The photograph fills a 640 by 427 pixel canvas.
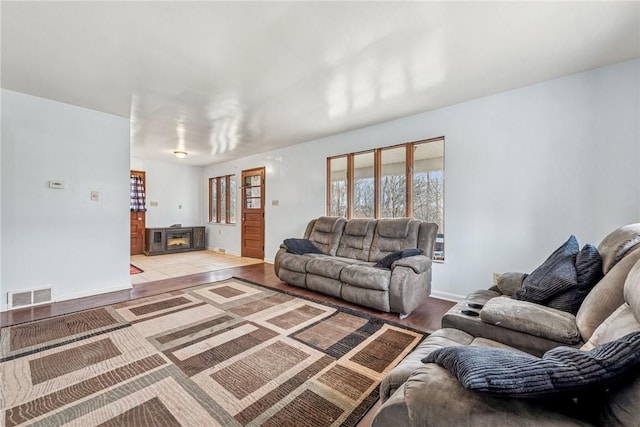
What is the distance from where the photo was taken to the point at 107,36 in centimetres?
205

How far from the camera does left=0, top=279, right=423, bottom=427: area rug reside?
1462mm

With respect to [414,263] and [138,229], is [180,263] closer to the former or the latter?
[138,229]

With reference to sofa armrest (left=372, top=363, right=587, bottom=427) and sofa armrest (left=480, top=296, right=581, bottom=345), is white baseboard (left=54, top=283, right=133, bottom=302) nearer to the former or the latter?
sofa armrest (left=372, top=363, right=587, bottom=427)

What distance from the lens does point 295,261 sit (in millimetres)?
3715

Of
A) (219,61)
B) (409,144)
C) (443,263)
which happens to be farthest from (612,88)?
(219,61)

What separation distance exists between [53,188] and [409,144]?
178 inches

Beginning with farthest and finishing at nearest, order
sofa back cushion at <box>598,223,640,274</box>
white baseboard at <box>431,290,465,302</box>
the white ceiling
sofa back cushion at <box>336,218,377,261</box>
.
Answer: sofa back cushion at <box>336,218,377,261</box>, white baseboard at <box>431,290,465,302</box>, the white ceiling, sofa back cushion at <box>598,223,640,274</box>

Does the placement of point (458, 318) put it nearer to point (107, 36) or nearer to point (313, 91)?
point (313, 91)

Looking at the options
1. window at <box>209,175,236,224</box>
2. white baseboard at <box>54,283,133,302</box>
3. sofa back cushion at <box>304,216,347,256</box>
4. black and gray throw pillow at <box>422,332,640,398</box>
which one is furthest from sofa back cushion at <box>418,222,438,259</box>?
window at <box>209,175,236,224</box>

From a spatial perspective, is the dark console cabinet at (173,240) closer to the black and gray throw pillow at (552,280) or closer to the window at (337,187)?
the window at (337,187)

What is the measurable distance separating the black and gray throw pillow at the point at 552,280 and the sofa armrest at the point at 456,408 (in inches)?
44.2

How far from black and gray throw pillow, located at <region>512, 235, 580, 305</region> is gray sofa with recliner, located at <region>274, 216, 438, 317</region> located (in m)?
1.11

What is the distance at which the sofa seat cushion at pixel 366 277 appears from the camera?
2.82m

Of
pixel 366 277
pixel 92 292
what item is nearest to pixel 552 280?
pixel 366 277
